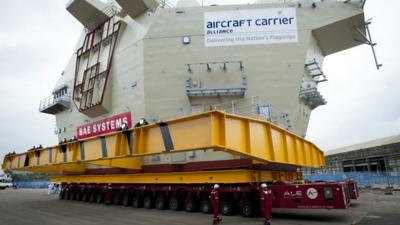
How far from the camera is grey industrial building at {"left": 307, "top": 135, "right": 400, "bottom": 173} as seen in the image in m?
35.7

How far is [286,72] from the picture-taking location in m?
15.3

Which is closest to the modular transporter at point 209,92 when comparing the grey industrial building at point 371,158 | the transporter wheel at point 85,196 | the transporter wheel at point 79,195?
the transporter wheel at point 85,196

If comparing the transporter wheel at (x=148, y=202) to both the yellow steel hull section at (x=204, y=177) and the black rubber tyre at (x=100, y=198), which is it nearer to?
the yellow steel hull section at (x=204, y=177)

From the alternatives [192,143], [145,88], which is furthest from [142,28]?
[192,143]

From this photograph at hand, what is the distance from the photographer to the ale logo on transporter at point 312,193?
11.5 m

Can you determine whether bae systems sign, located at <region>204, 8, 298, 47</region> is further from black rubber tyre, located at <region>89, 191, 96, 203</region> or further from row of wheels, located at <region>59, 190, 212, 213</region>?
black rubber tyre, located at <region>89, 191, 96, 203</region>

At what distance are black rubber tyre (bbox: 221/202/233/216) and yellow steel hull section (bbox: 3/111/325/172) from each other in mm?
2718

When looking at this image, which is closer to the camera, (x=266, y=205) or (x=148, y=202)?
(x=266, y=205)

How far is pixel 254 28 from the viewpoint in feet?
51.9

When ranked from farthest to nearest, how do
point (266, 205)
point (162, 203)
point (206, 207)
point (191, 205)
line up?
point (162, 203) → point (191, 205) → point (206, 207) → point (266, 205)

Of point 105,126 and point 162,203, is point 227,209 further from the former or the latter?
point 105,126

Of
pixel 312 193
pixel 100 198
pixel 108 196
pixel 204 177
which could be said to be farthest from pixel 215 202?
pixel 100 198

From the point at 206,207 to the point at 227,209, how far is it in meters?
1.07

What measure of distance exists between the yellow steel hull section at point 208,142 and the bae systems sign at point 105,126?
235cm
